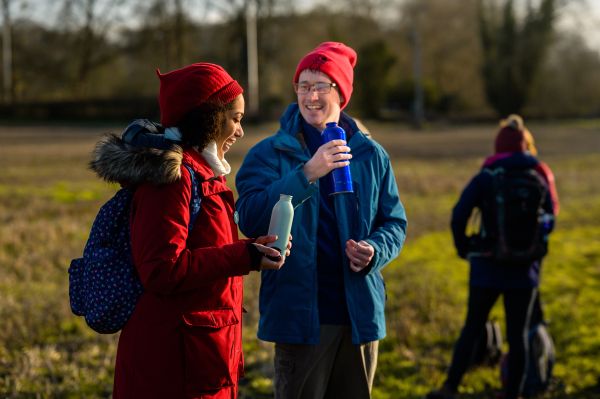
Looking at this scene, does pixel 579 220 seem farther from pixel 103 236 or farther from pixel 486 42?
pixel 486 42

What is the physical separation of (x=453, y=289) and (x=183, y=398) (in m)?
6.05

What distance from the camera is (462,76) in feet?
175

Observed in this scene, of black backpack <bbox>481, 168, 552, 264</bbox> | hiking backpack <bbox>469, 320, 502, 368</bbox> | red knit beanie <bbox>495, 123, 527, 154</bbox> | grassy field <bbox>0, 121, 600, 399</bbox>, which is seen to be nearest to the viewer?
black backpack <bbox>481, 168, 552, 264</bbox>

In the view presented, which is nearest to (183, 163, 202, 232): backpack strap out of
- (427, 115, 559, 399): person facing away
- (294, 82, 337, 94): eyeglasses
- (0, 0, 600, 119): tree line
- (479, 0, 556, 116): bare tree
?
(294, 82, 337, 94): eyeglasses

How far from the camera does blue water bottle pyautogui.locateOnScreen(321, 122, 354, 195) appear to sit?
2873 millimetres

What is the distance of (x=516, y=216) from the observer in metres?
4.56

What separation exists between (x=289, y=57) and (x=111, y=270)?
4464 centimetres

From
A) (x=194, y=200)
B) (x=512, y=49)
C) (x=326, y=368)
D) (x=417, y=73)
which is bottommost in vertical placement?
(x=326, y=368)

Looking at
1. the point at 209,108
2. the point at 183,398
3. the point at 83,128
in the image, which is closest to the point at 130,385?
the point at 183,398

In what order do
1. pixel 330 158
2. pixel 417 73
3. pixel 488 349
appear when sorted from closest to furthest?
pixel 330 158 < pixel 488 349 < pixel 417 73

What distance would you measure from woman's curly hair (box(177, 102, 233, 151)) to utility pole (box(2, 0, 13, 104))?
44.5m

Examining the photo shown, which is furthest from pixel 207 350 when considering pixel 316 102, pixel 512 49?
pixel 512 49

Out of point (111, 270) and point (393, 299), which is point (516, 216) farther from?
point (393, 299)

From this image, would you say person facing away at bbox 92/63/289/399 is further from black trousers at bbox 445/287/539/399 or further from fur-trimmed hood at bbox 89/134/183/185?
black trousers at bbox 445/287/539/399
